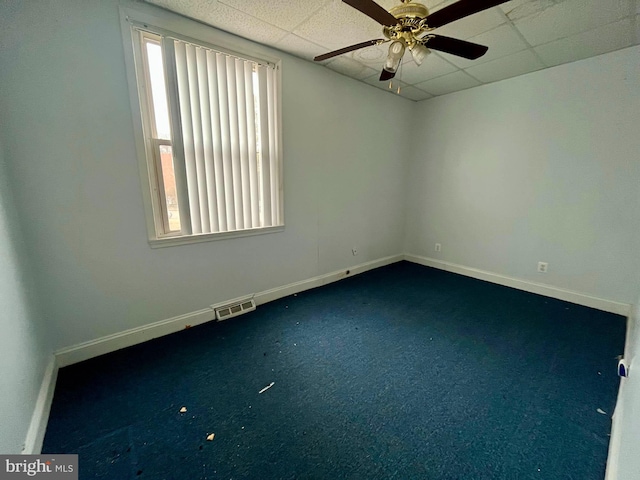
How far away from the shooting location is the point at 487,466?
1.21 meters

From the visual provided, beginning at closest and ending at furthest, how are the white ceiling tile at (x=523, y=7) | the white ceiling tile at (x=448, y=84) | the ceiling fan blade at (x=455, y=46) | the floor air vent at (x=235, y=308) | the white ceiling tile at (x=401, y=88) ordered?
the ceiling fan blade at (x=455, y=46) < the white ceiling tile at (x=523, y=7) < the floor air vent at (x=235, y=308) < the white ceiling tile at (x=448, y=84) < the white ceiling tile at (x=401, y=88)

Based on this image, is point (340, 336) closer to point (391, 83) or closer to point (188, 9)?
point (188, 9)

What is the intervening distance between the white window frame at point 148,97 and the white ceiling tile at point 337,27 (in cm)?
50

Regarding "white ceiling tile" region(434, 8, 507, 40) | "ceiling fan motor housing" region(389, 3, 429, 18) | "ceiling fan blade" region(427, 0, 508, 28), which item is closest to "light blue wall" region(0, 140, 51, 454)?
"ceiling fan motor housing" region(389, 3, 429, 18)

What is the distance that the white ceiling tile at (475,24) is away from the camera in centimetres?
188

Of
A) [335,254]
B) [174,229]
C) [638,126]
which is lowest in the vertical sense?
[335,254]

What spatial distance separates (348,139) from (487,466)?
10.5 feet

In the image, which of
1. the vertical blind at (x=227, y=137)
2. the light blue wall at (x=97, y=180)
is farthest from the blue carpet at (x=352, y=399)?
the vertical blind at (x=227, y=137)

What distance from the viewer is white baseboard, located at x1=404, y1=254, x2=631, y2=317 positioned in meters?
2.66

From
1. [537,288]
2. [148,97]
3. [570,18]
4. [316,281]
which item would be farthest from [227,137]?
[537,288]

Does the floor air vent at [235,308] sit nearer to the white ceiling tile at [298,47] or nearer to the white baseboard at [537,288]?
the white ceiling tile at [298,47]

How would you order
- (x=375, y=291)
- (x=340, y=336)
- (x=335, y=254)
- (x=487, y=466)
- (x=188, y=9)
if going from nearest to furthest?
(x=487, y=466)
(x=188, y=9)
(x=340, y=336)
(x=375, y=291)
(x=335, y=254)

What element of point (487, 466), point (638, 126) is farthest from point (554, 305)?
point (487, 466)

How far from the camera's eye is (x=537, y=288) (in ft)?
10.2
